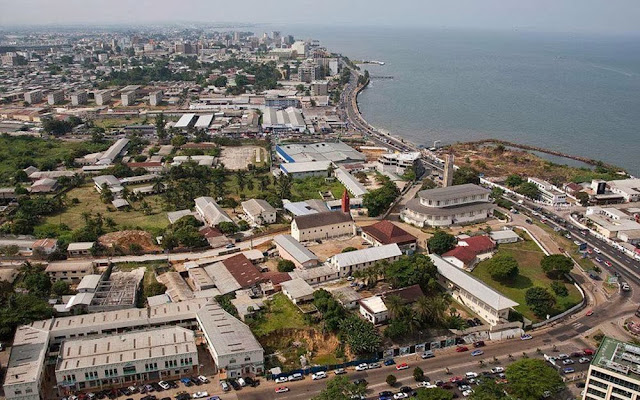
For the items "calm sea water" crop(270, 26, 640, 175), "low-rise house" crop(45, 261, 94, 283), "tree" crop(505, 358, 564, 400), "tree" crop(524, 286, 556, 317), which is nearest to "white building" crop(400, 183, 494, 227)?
"tree" crop(524, 286, 556, 317)

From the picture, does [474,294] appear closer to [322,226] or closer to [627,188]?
[322,226]

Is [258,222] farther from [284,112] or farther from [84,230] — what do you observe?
[284,112]

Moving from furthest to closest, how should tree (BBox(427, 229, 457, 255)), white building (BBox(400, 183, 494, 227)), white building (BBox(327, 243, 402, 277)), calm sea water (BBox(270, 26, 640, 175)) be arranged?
calm sea water (BBox(270, 26, 640, 175)) → white building (BBox(400, 183, 494, 227)) → tree (BBox(427, 229, 457, 255)) → white building (BBox(327, 243, 402, 277))

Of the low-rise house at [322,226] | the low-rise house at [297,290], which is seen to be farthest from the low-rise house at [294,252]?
the low-rise house at [297,290]

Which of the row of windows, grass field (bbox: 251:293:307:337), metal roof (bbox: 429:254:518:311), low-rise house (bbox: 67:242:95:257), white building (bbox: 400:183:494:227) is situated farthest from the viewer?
white building (bbox: 400:183:494:227)

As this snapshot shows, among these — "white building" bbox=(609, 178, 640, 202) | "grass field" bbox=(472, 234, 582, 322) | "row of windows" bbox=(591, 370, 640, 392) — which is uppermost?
"row of windows" bbox=(591, 370, 640, 392)

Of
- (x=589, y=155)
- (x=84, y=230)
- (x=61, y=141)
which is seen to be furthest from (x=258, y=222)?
(x=589, y=155)

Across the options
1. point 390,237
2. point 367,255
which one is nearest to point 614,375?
point 367,255

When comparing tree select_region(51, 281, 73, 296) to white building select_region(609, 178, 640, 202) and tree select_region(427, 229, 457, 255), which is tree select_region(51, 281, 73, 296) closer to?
tree select_region(427, 229, 457, 255)
